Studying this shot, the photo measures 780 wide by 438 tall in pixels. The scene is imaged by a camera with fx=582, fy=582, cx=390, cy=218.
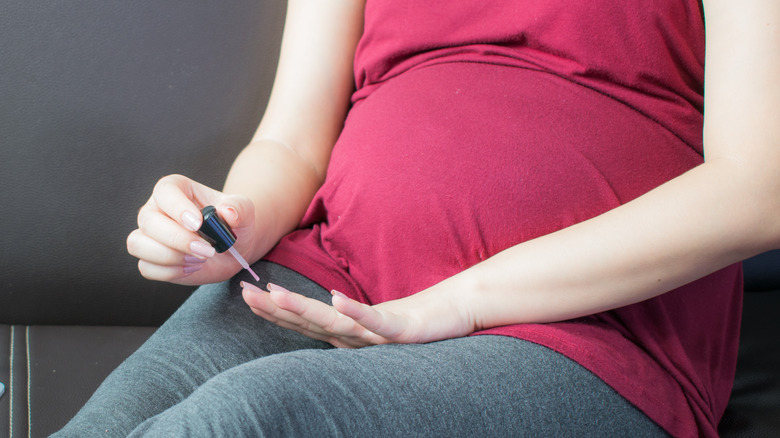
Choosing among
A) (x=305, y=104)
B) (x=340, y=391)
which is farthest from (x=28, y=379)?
(x=340, y=391)

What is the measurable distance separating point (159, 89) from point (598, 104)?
71 cm

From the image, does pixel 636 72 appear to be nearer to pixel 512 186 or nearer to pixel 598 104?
pixel 598 104

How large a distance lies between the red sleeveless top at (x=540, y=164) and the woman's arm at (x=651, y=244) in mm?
37

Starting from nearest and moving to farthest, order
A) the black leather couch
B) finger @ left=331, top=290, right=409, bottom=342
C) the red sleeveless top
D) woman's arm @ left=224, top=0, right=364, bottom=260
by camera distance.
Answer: finger @ left=331, top=290, right=409, bottom=342 → the red sleeveless top → woman's arm @ left=224, top=0, right=364, bottom=260 → the black leather couch

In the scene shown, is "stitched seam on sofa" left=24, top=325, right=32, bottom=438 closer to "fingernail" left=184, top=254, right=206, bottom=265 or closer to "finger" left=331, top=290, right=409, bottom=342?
"fingernail" left=184, top=254, right=206, bottom=265

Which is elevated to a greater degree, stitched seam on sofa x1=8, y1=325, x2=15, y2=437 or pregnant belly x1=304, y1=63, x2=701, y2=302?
pregnant belly x1=304, y1=63, x2=701, y2=302

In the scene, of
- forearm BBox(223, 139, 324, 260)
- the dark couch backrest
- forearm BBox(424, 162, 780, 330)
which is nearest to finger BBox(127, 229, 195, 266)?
forearm BBox(223, 139, 324, 260)

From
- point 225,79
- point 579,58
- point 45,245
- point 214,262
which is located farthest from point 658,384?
point 45,245

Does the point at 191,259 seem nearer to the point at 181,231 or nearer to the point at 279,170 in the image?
the point at 181,231

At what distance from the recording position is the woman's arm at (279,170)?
567 millimetres

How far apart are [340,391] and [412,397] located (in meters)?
0.06

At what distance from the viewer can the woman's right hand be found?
55 centimetres

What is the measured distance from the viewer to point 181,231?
55 cm

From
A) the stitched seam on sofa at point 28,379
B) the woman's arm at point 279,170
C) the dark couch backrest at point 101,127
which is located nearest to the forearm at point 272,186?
the woman's arm at point 279,170
